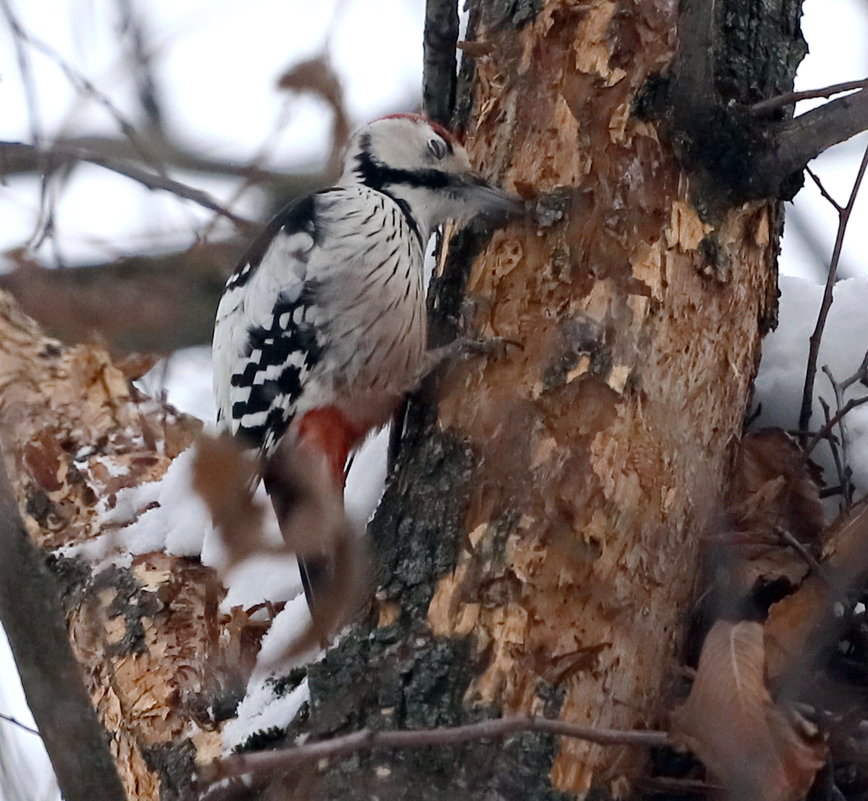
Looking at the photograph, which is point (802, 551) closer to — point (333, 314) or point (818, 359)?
point (818, 359)

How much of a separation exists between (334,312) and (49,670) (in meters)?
1.32

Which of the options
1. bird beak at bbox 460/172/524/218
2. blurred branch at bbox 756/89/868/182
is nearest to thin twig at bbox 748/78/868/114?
blurred branch at bbox 756/89/868/182

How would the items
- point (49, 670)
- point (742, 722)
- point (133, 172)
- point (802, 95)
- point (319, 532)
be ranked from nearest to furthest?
point (49, 670) < point (742, 722) < point (319, 532) < point (802, 95) < point (133, 172)

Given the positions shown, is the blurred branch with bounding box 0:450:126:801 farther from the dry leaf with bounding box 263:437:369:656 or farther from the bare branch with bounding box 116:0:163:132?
the bare branch with bounding box 116:0:163:132

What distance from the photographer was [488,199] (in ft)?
7.21

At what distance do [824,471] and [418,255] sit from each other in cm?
97

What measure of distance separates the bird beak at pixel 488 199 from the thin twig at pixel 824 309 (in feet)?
1.82

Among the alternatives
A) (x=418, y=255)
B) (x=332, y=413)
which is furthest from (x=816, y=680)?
(x=418, y=255)

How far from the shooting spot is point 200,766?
1907 millimetres

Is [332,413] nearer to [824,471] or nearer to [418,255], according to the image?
[418,255]

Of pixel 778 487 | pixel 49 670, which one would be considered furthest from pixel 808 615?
pixel 49 670

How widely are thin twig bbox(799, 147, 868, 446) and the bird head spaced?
56 centimetres

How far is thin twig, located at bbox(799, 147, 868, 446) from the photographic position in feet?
7.03

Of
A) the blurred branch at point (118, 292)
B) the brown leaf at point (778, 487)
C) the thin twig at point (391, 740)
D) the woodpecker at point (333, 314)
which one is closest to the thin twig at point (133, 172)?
the blurred branch at point (118, 292)
